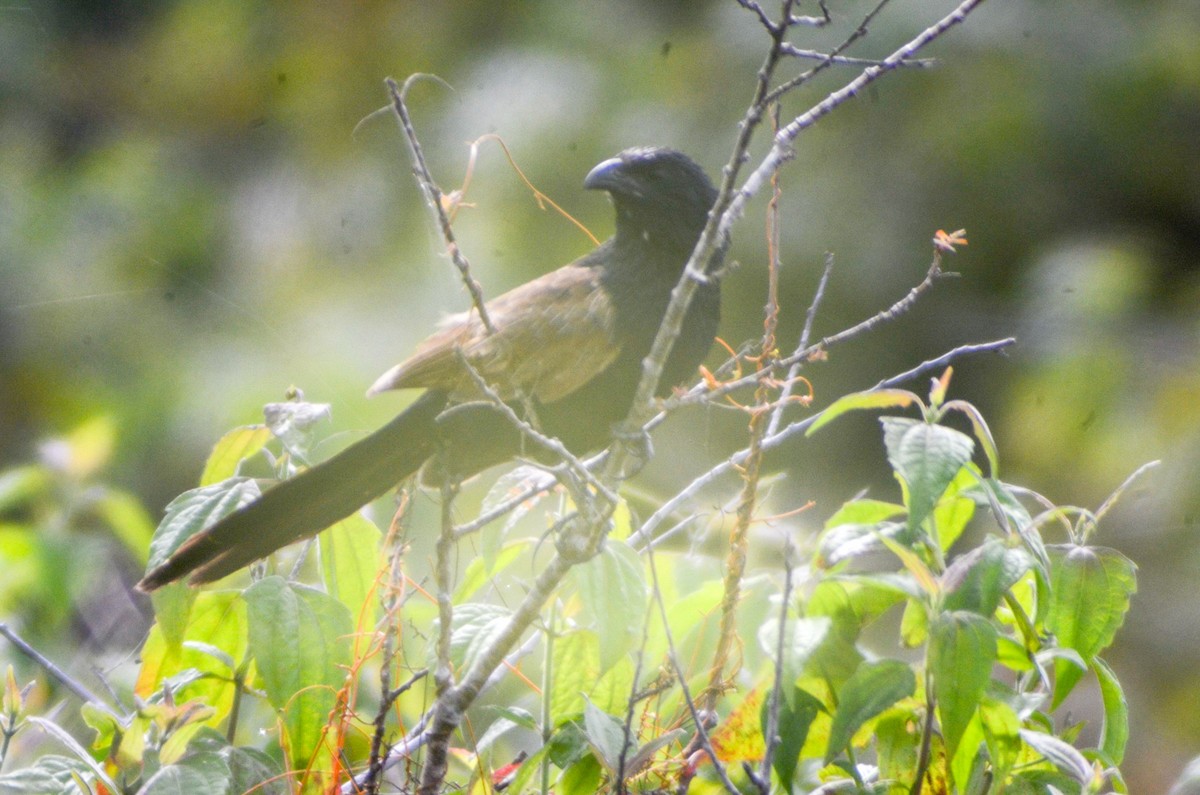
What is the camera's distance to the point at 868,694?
1.91ft

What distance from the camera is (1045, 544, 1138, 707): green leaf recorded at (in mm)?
651

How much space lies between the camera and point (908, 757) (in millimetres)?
659

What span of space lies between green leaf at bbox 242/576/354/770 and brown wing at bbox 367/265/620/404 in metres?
0.42

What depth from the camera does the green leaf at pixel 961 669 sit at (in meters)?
0.56

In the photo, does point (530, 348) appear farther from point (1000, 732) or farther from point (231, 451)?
point (1000, 732)

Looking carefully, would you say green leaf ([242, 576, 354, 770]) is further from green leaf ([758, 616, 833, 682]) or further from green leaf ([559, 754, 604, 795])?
green leaf ([758, 616, 833, 682])

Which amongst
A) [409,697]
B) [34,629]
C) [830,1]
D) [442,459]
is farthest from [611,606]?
[830,1]

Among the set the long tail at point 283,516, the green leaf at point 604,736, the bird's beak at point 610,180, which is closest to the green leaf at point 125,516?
the long tail at point 283,516

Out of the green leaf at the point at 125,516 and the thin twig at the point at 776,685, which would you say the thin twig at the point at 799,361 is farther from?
the green leaf at the point at 125,516

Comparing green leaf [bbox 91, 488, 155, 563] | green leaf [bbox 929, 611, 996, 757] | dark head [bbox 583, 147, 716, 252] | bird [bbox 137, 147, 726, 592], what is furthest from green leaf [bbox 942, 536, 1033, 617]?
green leaf [bbox 91, 488, 155, 563]

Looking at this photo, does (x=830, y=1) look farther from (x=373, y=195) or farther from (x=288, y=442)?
(x=288, y=442)

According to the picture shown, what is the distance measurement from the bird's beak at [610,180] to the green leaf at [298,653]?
75cm

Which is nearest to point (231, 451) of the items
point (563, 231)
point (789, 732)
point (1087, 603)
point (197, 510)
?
point (197, 510)

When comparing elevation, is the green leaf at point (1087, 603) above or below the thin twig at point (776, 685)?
below
